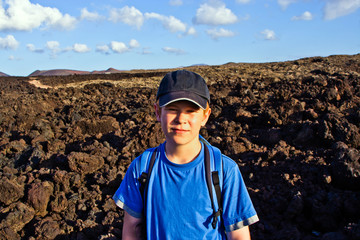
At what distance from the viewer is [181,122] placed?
5.58ft

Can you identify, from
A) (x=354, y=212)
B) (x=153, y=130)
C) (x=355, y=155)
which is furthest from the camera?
(x=153, y=130)

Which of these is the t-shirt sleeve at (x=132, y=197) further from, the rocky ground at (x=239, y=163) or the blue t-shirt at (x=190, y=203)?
the rocky ground at (x=239, y=163)

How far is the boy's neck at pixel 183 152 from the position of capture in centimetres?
174

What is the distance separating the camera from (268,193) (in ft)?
12.5

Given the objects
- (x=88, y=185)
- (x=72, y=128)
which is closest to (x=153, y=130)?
(x=88, y=185)

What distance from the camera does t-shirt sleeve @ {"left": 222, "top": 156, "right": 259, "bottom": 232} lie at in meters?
1.63

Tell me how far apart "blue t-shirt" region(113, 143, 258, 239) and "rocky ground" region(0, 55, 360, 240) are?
4.82 ft

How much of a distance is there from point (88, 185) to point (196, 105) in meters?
3.26

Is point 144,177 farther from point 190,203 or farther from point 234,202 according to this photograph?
point 234,202

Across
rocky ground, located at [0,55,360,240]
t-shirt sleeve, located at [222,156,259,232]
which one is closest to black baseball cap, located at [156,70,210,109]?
t-shirt sleeve, located at [222,156,259,232]

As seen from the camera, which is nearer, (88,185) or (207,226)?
(207,226)

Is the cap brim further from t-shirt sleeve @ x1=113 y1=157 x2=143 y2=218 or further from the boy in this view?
t-shirt sleeve @ x1=113 y1=157 x2=143 y2=218

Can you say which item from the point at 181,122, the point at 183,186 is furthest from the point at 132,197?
the point at 181,122

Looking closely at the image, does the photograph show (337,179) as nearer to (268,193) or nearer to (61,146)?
(268,193)
